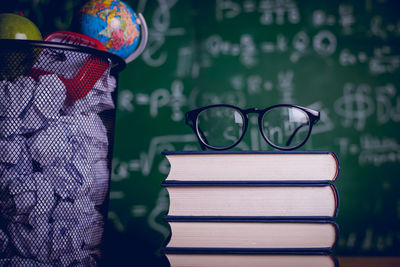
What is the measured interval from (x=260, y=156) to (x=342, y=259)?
0.50 metres

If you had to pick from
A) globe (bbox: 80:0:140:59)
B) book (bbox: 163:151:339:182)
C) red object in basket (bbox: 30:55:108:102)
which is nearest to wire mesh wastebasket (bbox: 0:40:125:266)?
red object in basket (bbox: 30:55:108:102)

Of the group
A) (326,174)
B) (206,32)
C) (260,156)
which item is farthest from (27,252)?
(206,32)

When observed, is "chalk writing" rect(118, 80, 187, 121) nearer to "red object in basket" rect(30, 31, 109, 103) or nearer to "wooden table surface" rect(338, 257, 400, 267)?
"red object in basket" rect(30, 31, 109, 103)

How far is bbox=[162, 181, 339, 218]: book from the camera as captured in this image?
614mm

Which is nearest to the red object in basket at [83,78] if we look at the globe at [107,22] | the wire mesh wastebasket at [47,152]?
the wire mesh wastebasket at [47,152]

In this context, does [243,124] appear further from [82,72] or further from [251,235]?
[82,72]

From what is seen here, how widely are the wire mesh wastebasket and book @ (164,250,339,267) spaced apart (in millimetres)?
229

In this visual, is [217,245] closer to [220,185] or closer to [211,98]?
[220,185]

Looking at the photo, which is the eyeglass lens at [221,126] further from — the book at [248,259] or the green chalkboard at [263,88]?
the book at [248,259]

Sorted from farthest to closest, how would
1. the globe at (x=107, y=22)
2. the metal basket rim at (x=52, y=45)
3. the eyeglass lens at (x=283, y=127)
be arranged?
the eyeglass lens at (x=283, y=127) < the globe at (x=107, y=22) < the metal basket rim at (x=52, y=45)

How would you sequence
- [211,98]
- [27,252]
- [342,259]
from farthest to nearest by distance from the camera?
1. [211,98]
2. [342,259]
3. [27,252]

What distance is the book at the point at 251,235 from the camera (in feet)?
1.99

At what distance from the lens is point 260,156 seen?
2.07ft

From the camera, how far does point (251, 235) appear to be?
0.61 metres
